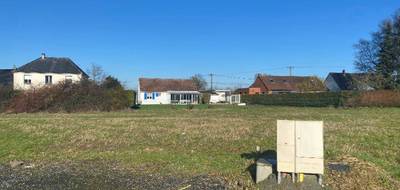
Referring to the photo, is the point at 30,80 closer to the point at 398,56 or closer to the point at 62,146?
the point at 398,56

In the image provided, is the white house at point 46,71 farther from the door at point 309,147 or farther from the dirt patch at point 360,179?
the door at point 309,147

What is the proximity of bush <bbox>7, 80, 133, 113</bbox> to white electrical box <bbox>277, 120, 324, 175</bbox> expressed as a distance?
34.6 metres

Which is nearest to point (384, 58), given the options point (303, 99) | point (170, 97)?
point (303, 99)

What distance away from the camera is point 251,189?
823cm

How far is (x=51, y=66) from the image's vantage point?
69000 mm

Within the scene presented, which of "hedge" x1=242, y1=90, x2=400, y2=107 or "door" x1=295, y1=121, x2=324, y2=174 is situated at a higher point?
"hedge" x1=242, y1=90, x2=400, y2=107

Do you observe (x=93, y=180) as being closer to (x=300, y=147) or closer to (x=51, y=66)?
(x=300, y=147)

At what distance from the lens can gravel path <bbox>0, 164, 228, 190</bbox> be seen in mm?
8711

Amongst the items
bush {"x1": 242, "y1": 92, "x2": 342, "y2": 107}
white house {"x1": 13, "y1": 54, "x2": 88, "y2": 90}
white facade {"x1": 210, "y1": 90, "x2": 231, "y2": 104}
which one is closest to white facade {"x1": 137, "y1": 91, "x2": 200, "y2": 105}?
white facade {"x1": 210, "y1": 90, "x2": 231, "y2": 104}

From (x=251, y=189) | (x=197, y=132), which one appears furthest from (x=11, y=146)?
(x=251, y=189)

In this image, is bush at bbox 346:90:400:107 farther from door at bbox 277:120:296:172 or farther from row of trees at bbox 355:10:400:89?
door at bbox 277:120:296:172

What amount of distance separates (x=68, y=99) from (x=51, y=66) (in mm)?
30304

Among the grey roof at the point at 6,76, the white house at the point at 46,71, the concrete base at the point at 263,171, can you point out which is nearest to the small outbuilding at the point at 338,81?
the white house at the point at 46,71

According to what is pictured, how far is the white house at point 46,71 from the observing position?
67.0 m
